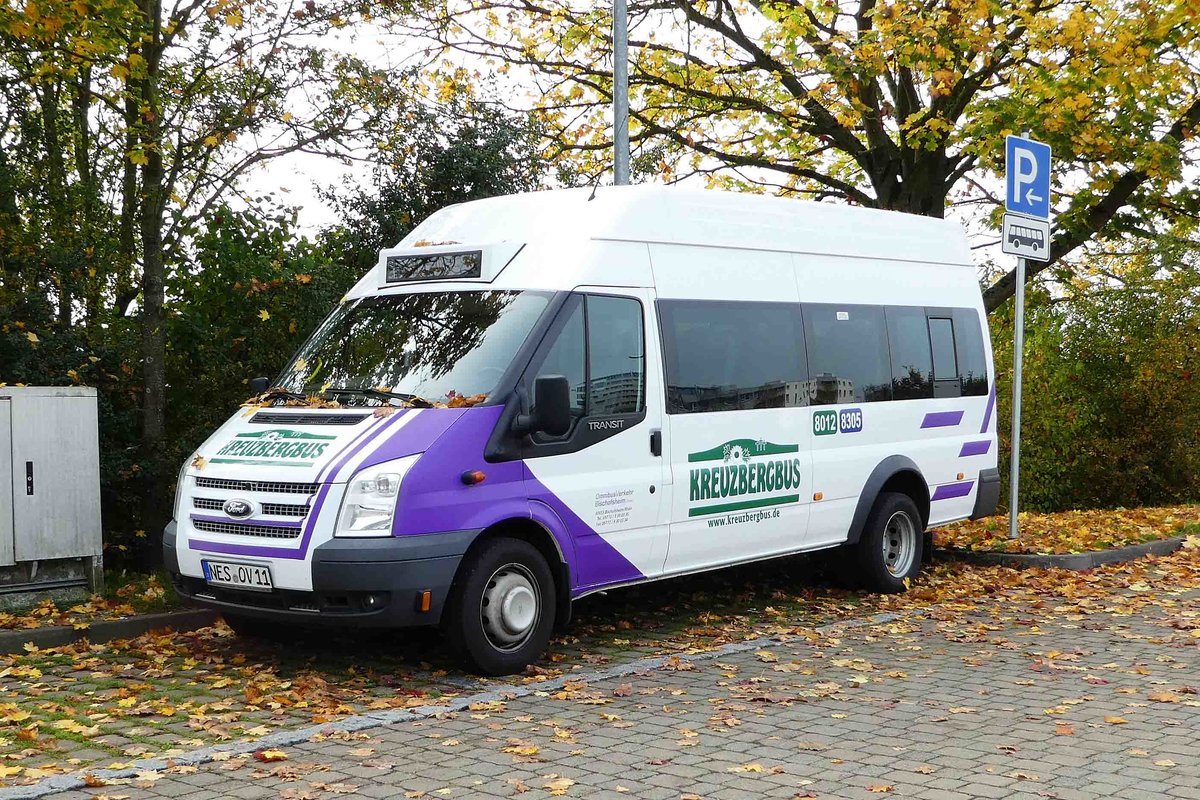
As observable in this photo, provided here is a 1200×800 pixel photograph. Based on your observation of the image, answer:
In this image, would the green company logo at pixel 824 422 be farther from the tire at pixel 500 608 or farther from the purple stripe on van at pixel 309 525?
the purple stripe on van at pixel 309 525

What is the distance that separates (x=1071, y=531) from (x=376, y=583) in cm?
816

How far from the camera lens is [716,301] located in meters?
8.41

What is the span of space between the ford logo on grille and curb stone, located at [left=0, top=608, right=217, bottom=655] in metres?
1.56

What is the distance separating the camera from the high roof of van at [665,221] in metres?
7.81

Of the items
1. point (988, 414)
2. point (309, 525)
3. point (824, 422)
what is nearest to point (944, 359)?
point (988, 414)

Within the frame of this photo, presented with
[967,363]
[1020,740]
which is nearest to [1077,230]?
[967,363]

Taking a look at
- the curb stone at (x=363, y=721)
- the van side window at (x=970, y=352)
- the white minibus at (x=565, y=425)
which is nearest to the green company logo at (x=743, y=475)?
the white minibus at (x=565, y=425)

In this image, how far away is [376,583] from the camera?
6.52 metres

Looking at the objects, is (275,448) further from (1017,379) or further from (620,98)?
(1017,379)

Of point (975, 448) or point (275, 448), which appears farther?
point (975, 448)

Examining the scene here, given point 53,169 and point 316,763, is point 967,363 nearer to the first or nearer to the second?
point 316,763

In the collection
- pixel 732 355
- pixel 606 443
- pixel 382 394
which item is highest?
pixel 732 355

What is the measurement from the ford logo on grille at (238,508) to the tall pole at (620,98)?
5.97 metres

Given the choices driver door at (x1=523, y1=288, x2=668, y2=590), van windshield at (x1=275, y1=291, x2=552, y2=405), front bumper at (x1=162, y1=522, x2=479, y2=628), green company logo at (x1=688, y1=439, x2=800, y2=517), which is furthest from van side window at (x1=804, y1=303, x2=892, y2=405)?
front bumper at (x1=162, y1=522, x2=479, y2=628)
